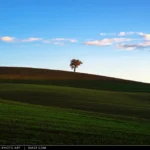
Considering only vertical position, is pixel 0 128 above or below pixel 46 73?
below

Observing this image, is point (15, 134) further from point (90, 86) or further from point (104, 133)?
point (90, 86)

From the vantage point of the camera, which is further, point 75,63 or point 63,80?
point 75,63

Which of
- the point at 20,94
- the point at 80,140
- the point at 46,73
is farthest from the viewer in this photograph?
the point at 46,73

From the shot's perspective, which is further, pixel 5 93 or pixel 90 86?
pixel 90 86

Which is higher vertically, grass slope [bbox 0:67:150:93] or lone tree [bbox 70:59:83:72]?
lone tree [bbox 70:59:83:72]

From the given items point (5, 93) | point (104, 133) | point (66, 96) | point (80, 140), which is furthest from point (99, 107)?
point (80, 140)

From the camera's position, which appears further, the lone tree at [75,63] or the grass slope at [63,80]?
the lone tree at [75,63]

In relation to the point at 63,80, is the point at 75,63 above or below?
above

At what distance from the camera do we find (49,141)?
1045cm

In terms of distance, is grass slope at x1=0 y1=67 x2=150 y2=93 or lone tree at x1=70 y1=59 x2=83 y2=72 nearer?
grass slope at x1=0 y1=67 x2=150 y2=93

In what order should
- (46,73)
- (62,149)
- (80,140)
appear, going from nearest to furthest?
(62,149) → (80,140) → (46,73)

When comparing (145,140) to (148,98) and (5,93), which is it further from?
(148,98)

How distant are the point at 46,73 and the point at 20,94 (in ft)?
87.3

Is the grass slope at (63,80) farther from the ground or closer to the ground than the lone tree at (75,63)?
closer to the ground
